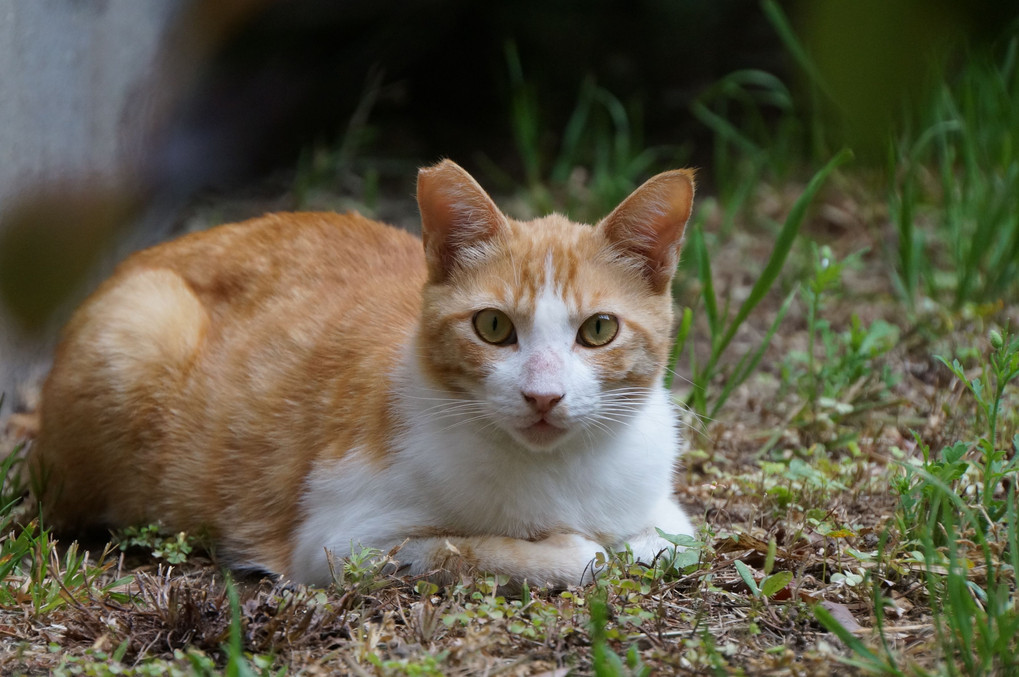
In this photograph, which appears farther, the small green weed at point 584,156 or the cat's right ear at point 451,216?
the small green weed at point 584,156

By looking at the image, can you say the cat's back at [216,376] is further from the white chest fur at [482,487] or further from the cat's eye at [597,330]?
the cat's eye at [597,330]

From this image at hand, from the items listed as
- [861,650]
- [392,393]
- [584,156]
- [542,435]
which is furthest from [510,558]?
[584,156]

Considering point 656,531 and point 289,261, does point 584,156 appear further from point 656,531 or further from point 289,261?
point 656,531

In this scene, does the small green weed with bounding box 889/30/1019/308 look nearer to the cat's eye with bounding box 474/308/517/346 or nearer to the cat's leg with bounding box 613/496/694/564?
the cat's leg with bounding box 613/496/694/564

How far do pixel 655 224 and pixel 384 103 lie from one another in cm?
425

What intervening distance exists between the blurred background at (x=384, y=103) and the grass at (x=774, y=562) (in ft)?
2.26

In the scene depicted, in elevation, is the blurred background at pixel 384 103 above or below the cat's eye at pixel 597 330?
above

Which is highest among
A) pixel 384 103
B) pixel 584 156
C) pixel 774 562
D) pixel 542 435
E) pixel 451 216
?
pixel 384 103

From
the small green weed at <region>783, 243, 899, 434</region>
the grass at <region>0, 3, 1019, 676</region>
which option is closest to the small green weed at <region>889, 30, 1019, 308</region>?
the grass at <region>0, 3, 1019, 676</region>

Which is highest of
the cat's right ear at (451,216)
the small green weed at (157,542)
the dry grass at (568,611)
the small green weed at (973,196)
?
the small green weed at (973,196)

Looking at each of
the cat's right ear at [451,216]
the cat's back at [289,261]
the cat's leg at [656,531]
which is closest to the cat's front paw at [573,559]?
the cat's leg at [656,531]

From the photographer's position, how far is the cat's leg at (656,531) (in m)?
2.47

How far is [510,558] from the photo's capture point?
2314mm

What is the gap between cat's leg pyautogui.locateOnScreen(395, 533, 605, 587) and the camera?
2309 mm
